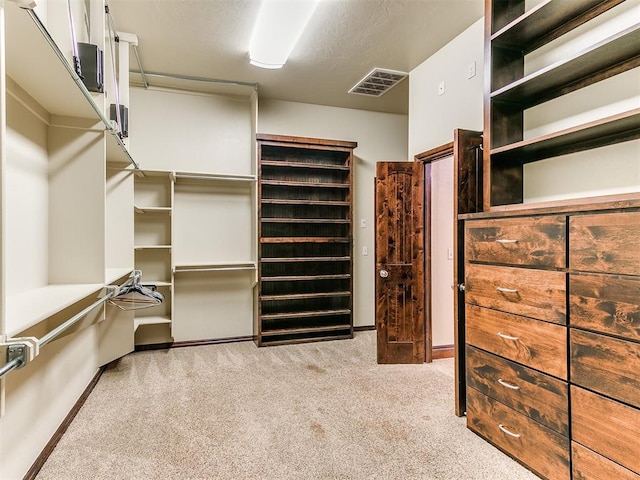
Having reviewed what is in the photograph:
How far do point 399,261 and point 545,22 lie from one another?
6.82 feet

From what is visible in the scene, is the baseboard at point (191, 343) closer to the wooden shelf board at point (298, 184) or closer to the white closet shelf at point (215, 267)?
the white closet shelf at point (215, 267)

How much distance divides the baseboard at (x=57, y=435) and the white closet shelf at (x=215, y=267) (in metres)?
1.26

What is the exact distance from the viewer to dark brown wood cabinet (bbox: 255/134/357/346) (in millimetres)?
4188

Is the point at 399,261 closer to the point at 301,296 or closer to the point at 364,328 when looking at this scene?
the point at 301,296

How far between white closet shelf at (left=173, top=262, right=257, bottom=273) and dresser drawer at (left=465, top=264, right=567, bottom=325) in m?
2.56

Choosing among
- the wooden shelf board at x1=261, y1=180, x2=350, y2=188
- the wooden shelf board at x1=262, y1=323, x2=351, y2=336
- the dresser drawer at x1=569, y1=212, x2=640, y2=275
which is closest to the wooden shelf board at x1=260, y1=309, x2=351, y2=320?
the wooden shelf board at x1=262, y1=323, x2=351, y2=336

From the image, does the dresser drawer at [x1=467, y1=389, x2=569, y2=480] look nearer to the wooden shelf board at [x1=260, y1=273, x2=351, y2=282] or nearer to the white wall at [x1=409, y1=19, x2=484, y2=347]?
the white wall at [x1=409, y1=19, x2=484, y2=347]

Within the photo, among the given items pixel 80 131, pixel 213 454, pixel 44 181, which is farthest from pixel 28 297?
pixel 213 454

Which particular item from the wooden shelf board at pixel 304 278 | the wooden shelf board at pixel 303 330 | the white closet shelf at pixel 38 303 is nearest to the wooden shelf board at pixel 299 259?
the wooden shelf board at pixel 304 278

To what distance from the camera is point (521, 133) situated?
7.88 feet

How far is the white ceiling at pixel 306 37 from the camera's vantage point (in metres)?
2.66

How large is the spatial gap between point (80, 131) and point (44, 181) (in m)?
0.35

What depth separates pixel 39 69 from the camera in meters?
1.62

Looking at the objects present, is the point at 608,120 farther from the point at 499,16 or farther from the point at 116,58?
the point at 116,58
